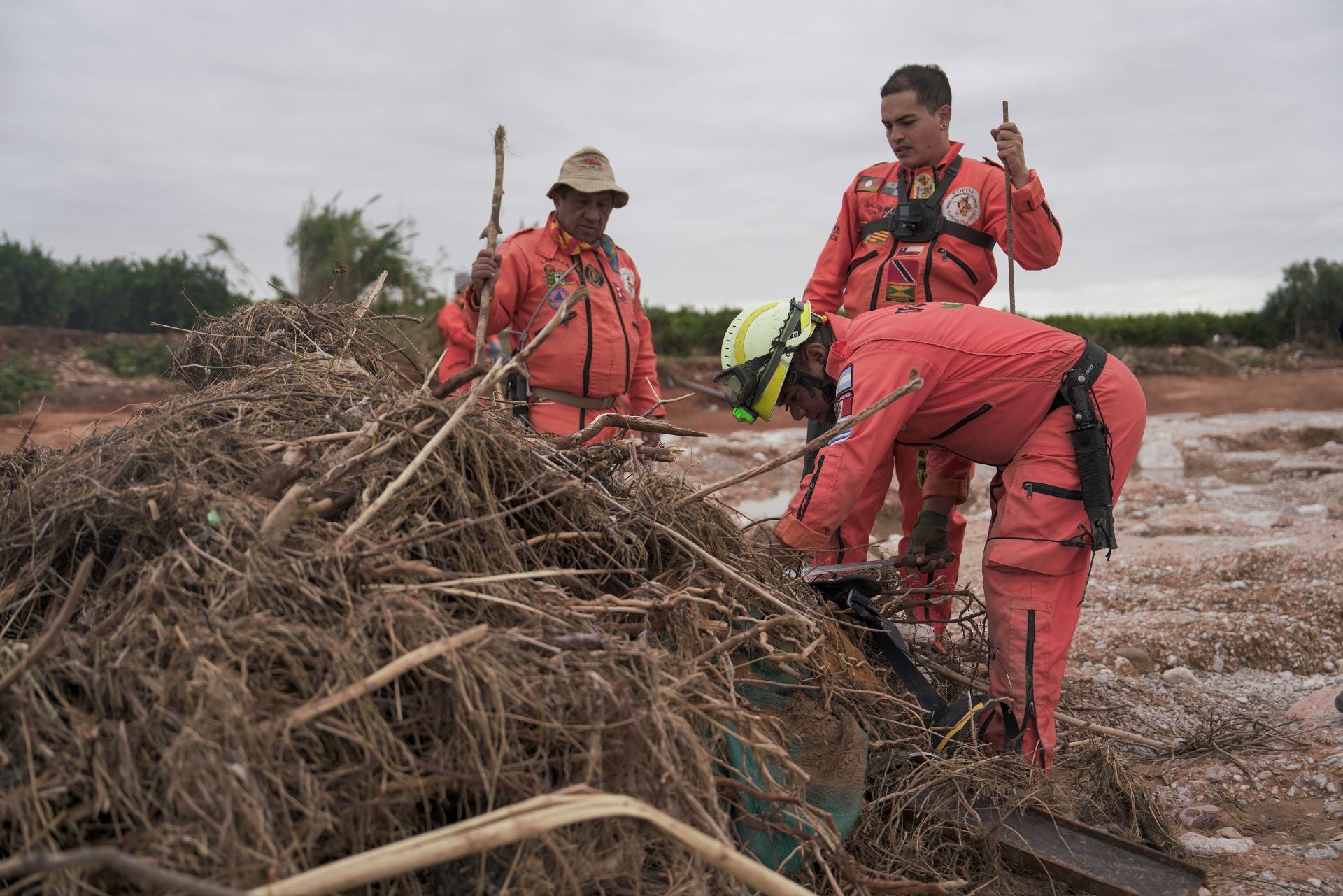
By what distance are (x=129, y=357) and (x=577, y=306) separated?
16.0 m

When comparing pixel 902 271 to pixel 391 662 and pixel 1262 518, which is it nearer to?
pixel 391 662

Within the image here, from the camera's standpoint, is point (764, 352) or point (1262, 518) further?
point (1262, 518)

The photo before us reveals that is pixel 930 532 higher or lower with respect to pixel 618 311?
lower

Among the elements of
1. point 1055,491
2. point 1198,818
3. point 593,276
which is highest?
point 593,276

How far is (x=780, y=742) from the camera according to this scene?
7.55 feet

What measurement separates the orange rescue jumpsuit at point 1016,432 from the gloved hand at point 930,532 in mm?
740

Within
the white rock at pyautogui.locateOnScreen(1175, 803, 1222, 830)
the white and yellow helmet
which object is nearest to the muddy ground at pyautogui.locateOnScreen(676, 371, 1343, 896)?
the white rock at pyautogui.locateOnScreen(1175, 803, 1222, 830)

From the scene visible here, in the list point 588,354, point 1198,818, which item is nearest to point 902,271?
point 588,354

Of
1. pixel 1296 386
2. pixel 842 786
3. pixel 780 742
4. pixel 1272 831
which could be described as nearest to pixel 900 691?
pixel 842 786

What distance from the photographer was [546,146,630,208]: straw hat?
13.8 ft

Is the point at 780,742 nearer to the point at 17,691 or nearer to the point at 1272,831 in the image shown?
the point at 17,691

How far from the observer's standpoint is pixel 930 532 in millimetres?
3939

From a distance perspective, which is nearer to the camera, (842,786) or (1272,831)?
(842,786)

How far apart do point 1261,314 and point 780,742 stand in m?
32.1
